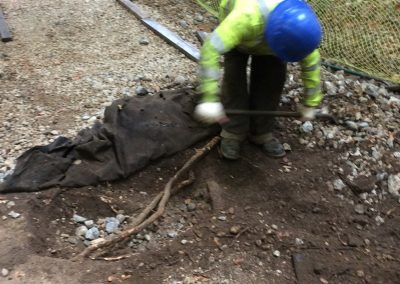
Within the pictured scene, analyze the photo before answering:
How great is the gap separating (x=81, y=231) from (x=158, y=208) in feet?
1.51

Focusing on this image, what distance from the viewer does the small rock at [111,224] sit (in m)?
2.79

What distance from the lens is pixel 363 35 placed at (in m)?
4.47

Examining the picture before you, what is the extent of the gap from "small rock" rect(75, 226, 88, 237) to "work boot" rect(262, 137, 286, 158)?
1290mm

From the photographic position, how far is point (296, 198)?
2.99 metres

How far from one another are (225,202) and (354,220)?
Answer: 0.79 meters

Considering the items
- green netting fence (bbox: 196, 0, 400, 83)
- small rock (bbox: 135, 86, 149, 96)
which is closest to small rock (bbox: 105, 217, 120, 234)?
small rock (bbox: 135, 86, 149, 96)

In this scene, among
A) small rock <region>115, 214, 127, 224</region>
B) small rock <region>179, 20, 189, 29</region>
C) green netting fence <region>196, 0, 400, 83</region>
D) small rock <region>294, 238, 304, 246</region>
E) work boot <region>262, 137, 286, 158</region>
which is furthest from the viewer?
small rock <region>179, 20, 189, 29</region>

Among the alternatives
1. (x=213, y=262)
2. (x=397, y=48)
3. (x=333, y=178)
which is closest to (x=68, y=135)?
(x=213, y=262)

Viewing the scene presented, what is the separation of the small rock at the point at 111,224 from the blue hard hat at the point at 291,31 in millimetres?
1336

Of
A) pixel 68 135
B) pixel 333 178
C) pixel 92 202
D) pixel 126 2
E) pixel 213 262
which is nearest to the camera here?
Answer: pixel 213 262

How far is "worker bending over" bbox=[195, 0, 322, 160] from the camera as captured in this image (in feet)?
7.83

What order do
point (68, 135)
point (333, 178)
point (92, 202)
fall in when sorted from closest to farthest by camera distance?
point (92, 202)
point (333, 178)
point (68, 135)

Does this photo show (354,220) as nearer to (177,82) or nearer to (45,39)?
(177,82)

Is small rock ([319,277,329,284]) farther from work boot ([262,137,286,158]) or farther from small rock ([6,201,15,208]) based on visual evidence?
small rock ([6,201,15,208])
